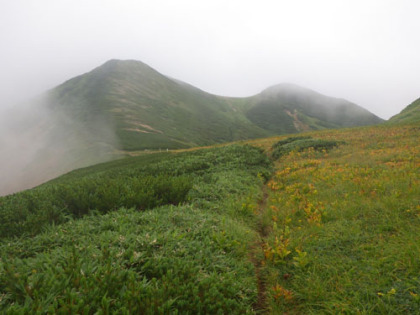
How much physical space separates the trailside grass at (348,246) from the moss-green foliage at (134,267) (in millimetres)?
756

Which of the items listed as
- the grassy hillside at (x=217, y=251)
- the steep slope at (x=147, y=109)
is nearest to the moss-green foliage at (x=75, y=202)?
the grassy hillside at (x=217, y=251)

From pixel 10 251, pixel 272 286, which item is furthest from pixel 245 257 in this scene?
pixel 10 251

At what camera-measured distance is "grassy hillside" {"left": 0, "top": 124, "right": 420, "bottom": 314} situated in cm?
306

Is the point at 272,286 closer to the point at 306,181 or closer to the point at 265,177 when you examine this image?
the point at 306,181

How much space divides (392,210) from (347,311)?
12.0 ft

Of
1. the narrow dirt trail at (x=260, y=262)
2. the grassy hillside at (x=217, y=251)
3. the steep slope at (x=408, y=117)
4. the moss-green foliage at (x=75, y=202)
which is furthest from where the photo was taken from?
the steep slope at (x=408, y=117)

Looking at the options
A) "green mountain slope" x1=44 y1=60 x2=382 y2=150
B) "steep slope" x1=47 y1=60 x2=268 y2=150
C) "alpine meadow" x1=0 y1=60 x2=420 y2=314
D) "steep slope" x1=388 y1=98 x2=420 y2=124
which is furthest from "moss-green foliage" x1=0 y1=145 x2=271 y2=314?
"green mountain slope" x1=44 y1=60 x2=382 y2=150

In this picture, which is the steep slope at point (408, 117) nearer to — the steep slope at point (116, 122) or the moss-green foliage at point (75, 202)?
the moss-green foliage at point (75, 202)

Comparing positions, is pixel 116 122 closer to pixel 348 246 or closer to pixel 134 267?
pixel 134 267

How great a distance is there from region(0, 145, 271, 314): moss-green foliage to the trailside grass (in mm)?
756

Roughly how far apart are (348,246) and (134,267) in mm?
4224

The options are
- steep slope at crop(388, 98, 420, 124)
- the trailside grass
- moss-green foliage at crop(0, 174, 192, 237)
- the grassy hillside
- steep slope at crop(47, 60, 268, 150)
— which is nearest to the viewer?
the grassy hillside

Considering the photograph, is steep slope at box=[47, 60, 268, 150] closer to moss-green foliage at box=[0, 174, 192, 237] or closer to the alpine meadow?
moss-green foliage at box=[0, 174, 192, 237]

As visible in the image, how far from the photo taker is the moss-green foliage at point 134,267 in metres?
2.84
